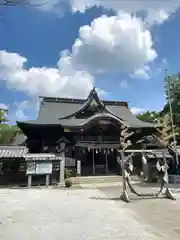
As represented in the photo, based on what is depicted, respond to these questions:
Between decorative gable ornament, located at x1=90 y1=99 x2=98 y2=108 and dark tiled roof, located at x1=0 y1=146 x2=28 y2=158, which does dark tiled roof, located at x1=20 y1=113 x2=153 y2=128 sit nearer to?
decorative gable ornament, located at x1=90 y1=99 x2=98 y2=108

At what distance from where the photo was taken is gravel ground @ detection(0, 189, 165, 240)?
20.1 feet

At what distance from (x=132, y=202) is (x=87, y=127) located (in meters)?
12.3

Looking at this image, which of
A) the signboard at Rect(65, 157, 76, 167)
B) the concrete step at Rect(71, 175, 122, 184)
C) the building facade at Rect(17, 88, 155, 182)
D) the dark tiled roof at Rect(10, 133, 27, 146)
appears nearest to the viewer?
the concrete step at Rect(71, 175, 122, 184)

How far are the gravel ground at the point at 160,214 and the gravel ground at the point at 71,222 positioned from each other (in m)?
0.25

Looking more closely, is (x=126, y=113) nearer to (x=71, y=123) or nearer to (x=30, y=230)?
(x=71, y=123)

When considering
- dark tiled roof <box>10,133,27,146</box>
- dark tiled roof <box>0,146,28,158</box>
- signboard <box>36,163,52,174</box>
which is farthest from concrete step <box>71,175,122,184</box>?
dark tiled roof <box>10,133,27,146</box>

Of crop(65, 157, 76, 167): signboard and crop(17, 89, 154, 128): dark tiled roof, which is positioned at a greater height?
crop(17, 89, 154, 128): dark tiled roof

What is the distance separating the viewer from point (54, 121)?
23.9 m

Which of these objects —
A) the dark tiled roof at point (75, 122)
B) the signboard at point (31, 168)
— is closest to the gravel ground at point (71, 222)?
the signboard at point (31, 168)

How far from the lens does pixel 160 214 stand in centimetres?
858

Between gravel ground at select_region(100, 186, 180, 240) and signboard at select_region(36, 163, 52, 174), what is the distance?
25.6 feet

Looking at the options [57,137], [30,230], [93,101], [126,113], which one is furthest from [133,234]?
[126,113]

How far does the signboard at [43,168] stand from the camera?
17875 millimetres

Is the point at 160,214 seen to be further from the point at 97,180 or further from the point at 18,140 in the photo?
the point at 18,140
